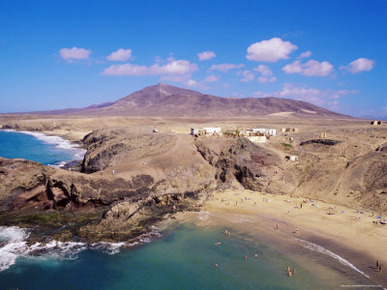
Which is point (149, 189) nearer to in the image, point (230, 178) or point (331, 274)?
point (230, 178)

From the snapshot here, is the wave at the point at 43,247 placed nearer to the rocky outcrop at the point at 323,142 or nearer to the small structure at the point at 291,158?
the small structure at the point at 291,158

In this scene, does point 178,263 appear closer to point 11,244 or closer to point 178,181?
point 11,244

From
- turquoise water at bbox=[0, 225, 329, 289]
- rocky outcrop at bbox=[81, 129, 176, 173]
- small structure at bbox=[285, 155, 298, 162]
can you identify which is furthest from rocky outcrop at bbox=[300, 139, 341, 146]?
turquoise water at bbox=[0, 225, 329, 289]

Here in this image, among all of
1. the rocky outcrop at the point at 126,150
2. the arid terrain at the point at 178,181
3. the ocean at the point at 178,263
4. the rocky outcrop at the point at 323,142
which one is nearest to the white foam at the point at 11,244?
the ocean at the point at 178,263

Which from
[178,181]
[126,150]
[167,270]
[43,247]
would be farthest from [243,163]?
[43,247]

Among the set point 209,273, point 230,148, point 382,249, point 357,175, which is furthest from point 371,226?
point 230,148

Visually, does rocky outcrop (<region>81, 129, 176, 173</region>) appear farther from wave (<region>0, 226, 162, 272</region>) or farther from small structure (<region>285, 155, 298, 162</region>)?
wave (<region>0, 226, 162, 272</region>)
